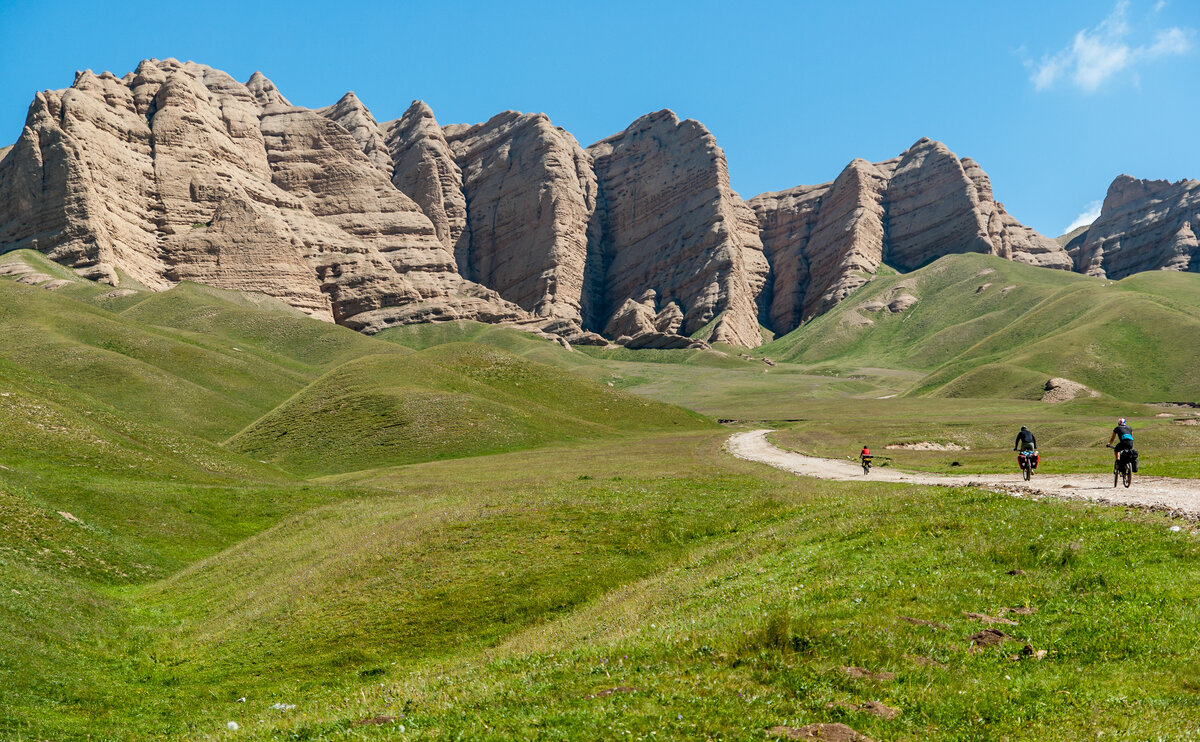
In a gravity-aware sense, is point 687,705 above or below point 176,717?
above

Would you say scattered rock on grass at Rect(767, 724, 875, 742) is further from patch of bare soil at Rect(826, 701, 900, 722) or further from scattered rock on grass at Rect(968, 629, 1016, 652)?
scattered rock on grass at Rect(968, 629, 1016, 652)

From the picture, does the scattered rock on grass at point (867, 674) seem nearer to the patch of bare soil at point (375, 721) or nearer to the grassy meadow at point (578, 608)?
the grassy meadow at point (578, 608)

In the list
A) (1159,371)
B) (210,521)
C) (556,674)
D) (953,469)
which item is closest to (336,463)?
(210,521)

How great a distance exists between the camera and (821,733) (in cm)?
1107

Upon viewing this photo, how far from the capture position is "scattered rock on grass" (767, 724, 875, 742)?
1091 centimetres

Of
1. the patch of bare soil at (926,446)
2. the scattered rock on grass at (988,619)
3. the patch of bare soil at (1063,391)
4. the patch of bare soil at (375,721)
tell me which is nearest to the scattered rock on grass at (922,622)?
the scattered rock on grass at (988,619)

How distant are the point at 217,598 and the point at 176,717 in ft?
41.6

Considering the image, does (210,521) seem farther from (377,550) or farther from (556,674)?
(556,674)

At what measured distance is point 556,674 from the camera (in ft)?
47.3

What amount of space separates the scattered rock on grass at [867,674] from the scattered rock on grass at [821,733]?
6.22ft

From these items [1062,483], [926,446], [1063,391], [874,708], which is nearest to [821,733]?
[874,708]

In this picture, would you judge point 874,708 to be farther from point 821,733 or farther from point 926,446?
point 926,446

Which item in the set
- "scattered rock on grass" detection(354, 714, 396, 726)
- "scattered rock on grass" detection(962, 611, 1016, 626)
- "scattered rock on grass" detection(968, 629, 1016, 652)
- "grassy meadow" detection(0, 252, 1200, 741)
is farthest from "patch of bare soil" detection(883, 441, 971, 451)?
"scattered rock on grass" detection(354, 714, 396, 726)

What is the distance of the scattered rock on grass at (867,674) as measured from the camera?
1294cm
